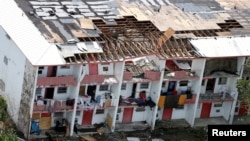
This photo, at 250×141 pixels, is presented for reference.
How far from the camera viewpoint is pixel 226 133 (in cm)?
5566

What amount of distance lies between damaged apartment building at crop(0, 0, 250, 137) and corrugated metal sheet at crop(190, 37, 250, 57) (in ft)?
0.40

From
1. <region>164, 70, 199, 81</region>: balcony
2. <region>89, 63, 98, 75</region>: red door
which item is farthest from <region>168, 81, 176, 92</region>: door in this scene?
<region>89, 63, 98, 75</region>: red door

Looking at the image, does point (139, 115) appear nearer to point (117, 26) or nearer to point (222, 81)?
point (117, 26)

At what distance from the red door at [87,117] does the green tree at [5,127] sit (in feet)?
24.0

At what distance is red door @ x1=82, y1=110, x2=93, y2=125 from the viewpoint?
3064 inches

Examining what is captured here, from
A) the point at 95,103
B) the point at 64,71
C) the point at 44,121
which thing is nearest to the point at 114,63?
the point at 95,103

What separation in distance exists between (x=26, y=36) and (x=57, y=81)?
5.41m

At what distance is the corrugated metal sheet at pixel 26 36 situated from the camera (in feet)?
238

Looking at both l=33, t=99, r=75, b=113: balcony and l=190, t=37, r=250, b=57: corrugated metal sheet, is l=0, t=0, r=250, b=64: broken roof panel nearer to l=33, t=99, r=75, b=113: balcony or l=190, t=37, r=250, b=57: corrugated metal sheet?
l=190, t=37, r=250, b=57: corrugated metal sheet

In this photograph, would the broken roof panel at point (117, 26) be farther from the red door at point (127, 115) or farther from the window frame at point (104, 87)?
the red door at point (127, 115)

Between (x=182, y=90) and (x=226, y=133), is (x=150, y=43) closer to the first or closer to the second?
(x=182, y=90)

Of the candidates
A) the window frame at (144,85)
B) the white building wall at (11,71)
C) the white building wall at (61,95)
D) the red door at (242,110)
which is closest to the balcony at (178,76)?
the window frame at (144,85)

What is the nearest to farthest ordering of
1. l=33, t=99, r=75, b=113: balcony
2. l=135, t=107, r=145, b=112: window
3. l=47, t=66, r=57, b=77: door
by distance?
l=33, t=99, r=75, b=113: balcony
l=47, t=66, r=57, b=77: door
l=135, t=107, r=145, b=112: window

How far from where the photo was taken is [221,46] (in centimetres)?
8044
